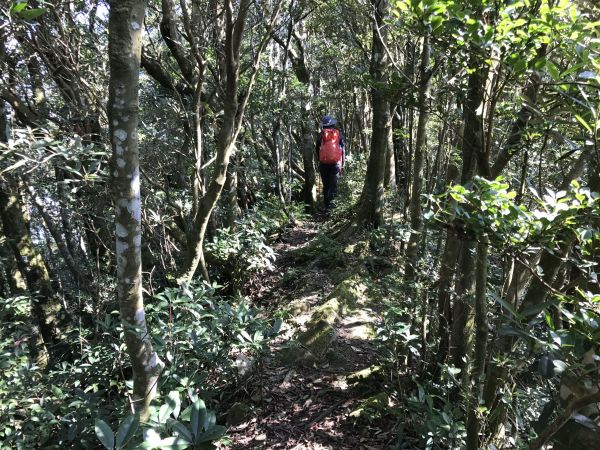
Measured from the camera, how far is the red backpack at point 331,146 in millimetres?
9953

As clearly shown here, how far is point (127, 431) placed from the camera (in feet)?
7.50

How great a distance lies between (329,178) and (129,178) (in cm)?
854

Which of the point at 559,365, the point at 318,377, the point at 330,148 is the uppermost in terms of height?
the point at 330,148

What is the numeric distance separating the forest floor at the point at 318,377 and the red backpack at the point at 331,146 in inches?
152

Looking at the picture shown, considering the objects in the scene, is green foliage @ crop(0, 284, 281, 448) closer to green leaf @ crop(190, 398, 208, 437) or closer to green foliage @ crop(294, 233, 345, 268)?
green leaf @ crop(190, 398, 208, 437)

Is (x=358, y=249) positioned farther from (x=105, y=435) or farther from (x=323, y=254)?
(x=105, y=435)

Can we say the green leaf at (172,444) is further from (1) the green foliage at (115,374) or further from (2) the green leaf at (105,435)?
(1) the green foliage at (115,374)

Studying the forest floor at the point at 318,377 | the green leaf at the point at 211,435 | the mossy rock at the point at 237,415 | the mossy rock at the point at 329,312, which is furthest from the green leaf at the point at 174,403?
the mossy rock at the point at 329,312

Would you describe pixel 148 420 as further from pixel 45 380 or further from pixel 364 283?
pixel 364 283

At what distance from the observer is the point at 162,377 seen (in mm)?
3520

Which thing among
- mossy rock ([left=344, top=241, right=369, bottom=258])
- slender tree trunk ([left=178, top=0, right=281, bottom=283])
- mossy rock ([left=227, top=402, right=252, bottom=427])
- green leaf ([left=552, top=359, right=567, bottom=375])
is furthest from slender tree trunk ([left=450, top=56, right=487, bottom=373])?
mossy rock ([left=344, top=241, right=369, bottom=258])

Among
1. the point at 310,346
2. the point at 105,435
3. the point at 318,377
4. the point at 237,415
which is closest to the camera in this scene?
the point at 105,435

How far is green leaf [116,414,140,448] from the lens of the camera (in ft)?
7.35

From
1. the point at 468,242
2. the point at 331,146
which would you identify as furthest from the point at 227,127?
the point at 331,146
